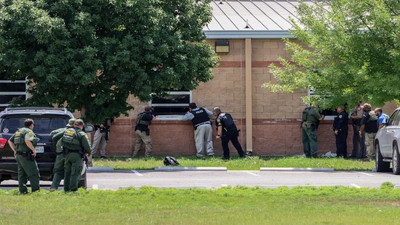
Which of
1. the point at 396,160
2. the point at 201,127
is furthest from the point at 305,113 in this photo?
the point at 396,160

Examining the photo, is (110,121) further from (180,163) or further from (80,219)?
(80,219)

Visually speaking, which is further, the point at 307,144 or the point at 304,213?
the point at 307,144

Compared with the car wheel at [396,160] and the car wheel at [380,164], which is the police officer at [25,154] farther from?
the car wheel at [380,164]

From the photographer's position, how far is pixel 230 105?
34781mm

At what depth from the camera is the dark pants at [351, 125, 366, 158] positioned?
107 feet

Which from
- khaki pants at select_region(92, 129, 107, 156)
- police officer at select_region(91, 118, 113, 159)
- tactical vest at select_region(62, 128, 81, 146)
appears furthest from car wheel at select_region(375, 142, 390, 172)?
tactical vest at select_region(62, 128, 81, 146)

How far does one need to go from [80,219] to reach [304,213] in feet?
10.4

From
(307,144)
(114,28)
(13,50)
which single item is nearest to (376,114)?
(307,144)

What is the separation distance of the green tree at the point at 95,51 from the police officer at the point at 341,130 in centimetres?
574

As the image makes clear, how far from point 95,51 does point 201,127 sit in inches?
271

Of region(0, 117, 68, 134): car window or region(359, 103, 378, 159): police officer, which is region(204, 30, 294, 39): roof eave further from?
region(0, 117, 68, 134): car window

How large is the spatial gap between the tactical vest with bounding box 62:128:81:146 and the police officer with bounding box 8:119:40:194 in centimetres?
58

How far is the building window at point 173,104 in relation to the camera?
34719 mm

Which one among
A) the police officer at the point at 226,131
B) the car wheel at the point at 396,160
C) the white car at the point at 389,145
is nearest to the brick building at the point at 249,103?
the police officer at the point at 226,131
